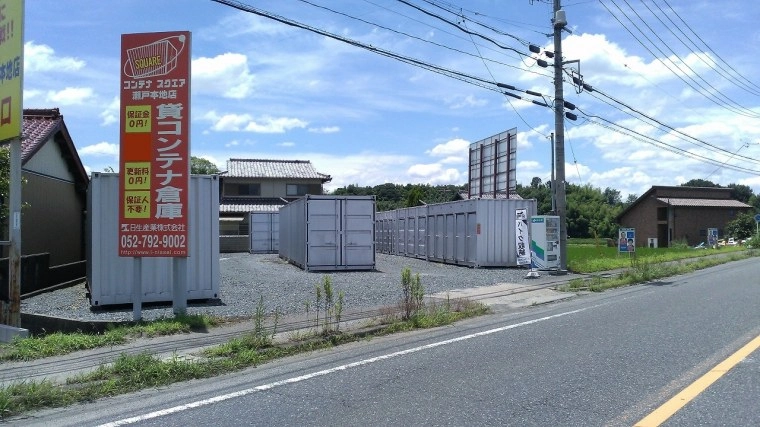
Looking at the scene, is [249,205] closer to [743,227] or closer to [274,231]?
[274,231]

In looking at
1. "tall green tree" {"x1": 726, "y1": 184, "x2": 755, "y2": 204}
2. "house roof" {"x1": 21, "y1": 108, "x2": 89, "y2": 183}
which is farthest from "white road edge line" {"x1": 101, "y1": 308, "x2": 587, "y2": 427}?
"tall green tree" {"x1": 726, "y1": 184, "x2": 755, "y2": 204}

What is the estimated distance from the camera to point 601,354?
322 inches

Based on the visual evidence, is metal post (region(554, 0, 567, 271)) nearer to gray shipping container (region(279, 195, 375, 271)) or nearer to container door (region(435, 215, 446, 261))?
gray shipping container (region(279, 195, 375, 271))

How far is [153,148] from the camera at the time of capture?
10773 millimetres

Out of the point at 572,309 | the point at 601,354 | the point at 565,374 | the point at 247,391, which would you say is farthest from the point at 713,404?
the point at 572,309

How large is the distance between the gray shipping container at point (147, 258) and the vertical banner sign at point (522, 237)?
42.4ft

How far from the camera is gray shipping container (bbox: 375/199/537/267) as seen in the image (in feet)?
80.4

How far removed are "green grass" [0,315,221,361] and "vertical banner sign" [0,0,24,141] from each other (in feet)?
10.7

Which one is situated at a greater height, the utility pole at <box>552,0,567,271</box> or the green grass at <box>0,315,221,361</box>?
the utility pole at <box>552,0,567,271</box>

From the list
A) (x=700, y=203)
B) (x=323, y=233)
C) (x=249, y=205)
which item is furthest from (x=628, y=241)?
(x=700, y=203)

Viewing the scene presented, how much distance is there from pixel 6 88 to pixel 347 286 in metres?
9.73

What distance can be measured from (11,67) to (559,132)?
54.7ft

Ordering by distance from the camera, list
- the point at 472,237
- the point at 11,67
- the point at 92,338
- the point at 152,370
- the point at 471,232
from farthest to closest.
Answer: the point at 471,232 → the point at 472,237 → the point at 11,67 → the point at 92,338 → the point at 152,370

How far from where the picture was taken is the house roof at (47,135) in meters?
17.8
